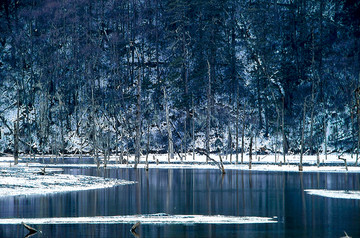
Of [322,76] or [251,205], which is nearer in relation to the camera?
[251,205]

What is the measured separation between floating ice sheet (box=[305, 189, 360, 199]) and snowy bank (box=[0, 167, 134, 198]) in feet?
55.0

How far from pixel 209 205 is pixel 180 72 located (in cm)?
8251

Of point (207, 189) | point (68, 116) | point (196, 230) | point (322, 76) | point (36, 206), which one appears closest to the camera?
point (196, 230)

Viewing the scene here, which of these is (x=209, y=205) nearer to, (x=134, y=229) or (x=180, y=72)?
(x=134, y=229)

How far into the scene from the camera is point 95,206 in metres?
38.4

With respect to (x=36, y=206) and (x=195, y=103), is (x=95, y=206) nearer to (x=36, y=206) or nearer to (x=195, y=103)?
(x=36, y=206)

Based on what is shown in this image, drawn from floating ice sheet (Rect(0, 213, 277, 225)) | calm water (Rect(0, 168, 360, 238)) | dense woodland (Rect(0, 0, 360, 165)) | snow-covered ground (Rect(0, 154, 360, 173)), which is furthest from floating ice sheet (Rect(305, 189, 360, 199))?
dense woodland (Rect(0, 0, 360, 165))

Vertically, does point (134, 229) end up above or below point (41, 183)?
below

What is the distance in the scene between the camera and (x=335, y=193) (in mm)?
45906

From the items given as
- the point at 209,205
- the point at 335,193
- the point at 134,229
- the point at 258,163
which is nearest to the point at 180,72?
the point at 258,163

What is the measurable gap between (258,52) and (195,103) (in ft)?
48.7

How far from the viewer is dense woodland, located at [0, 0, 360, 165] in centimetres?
11225

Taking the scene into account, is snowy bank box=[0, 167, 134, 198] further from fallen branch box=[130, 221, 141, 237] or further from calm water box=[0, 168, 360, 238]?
fallen branch box=[130, 221, 141, 237]

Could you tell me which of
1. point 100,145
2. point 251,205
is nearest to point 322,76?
point 100,145
